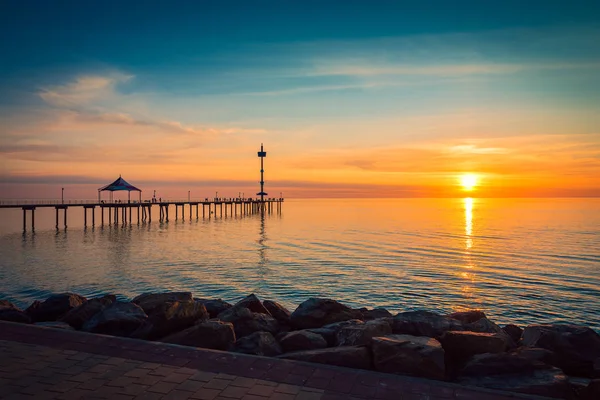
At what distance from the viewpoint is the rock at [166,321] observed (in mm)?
8531

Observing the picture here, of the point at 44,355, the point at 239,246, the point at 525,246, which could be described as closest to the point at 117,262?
the point at 239,246

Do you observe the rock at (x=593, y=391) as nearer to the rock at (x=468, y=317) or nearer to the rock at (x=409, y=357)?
the rock at (x=409, y=357)

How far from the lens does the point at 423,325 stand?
8734mm

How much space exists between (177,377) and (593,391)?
573cm

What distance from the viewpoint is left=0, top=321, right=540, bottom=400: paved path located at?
5.10m

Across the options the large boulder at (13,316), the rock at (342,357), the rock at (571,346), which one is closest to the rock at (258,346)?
the rock at (342,357)

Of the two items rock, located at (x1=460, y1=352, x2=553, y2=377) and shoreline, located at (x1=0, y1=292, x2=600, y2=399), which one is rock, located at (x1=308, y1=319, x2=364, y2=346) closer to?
shoreline, located at (x1=0, y1=292, x2=600, y2=399)

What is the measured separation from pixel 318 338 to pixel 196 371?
9.47 feet

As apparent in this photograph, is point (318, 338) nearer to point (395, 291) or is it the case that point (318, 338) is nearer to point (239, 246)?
point (395, 291)

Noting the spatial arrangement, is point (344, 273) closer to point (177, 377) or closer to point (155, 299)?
point (155, 299)

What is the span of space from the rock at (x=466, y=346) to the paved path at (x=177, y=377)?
2116 mm

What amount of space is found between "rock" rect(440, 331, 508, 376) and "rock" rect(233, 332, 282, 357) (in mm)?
2924

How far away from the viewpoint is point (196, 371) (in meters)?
5.78

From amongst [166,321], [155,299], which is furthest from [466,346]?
[155,299]
